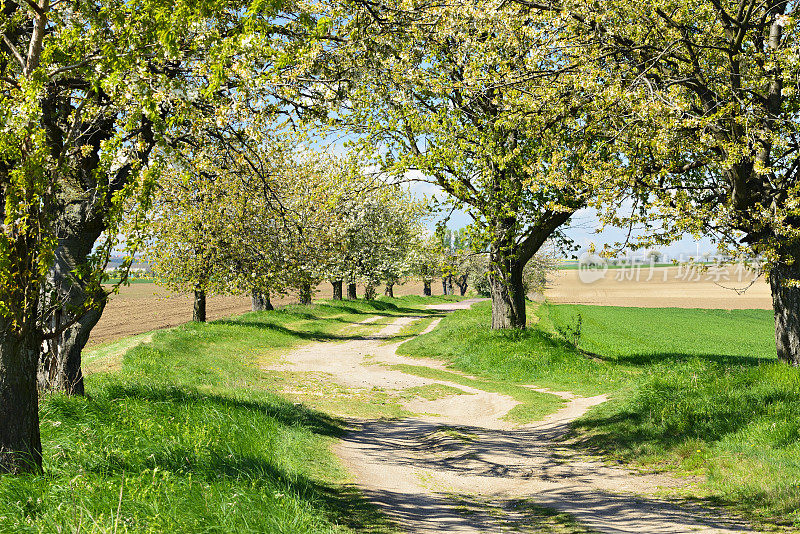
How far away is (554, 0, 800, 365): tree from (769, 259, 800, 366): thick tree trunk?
2 centimetres

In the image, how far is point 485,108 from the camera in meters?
18.5

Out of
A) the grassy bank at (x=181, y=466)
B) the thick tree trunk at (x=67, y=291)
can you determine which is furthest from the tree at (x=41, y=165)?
the thick tree trunk at (x=67, y=291)

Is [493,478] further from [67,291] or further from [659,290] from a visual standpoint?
[659,290]

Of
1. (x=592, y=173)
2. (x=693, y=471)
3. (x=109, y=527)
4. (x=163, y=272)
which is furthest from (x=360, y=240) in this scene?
(x=109, y=527)

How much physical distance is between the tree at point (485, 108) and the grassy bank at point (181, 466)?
5333 millimetres

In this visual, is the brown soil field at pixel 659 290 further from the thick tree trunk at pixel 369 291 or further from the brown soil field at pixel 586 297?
the thick tree trunk at pixel 369 291

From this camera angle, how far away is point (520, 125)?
16.0 metres

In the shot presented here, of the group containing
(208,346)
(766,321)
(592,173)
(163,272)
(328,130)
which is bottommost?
(766,321)

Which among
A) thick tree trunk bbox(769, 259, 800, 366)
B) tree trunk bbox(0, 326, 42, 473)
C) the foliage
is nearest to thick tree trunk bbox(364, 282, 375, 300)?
the foliage

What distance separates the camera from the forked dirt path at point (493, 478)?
6.88 meters

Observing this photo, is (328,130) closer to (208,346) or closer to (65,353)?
(65,353)

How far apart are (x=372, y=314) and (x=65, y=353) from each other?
31.3 m

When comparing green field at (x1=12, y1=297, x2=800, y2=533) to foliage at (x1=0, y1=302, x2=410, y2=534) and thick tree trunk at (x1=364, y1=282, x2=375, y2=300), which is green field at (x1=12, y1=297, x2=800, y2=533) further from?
thick tree trunk at (x1=364, y1=282, x2=375, y2=300)

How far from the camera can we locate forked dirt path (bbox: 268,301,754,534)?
271 inches
